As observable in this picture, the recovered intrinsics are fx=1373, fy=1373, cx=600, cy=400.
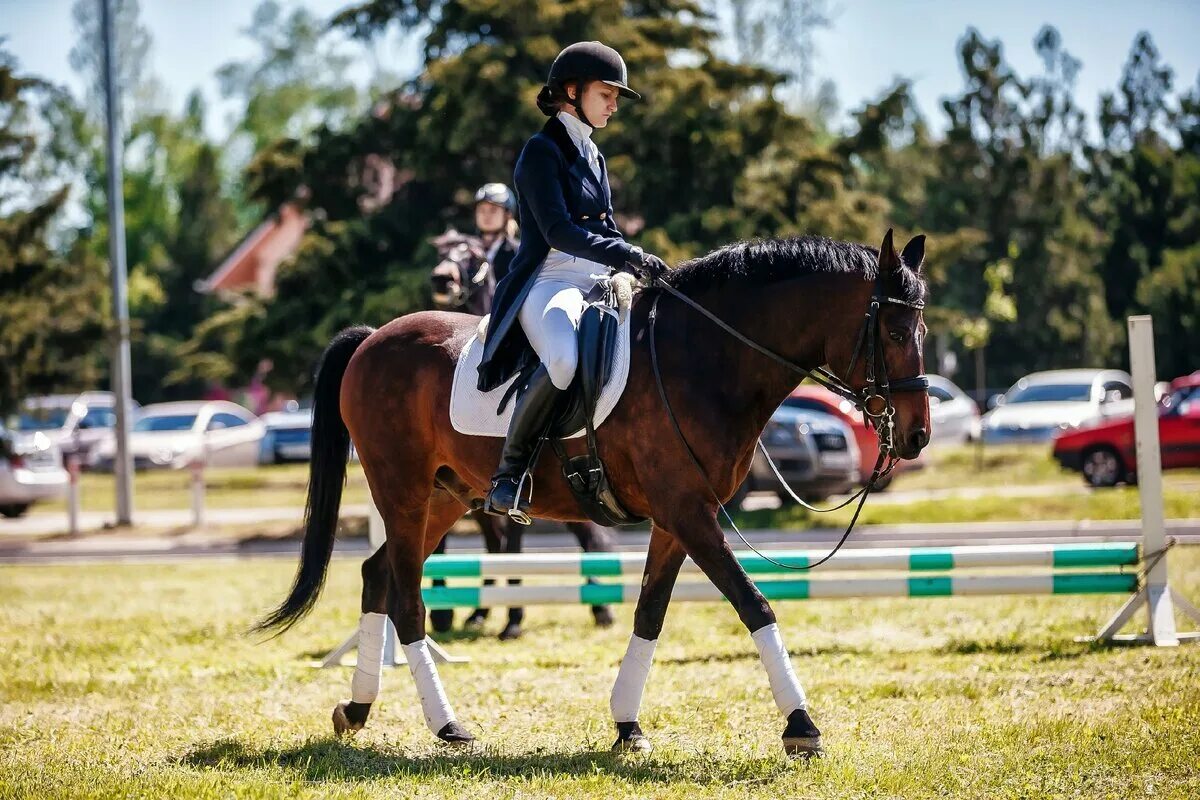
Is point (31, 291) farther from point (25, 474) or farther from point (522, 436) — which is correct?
point (522, 436)

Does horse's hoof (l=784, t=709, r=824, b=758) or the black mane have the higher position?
the black mane

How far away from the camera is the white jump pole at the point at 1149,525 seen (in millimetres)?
9219

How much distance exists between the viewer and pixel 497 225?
10141 mm

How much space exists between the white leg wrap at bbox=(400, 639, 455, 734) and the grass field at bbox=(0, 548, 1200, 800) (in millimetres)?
148

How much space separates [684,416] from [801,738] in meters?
1.53

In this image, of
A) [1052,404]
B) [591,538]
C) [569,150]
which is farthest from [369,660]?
[1052,404]

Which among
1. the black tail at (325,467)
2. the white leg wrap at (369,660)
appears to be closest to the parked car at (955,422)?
the black tail at (325,467)

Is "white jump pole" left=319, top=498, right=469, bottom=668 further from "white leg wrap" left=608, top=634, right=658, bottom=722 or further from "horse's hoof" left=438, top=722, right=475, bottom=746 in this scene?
"white leg wrap" left=608, top=634, right=658, bottom=722

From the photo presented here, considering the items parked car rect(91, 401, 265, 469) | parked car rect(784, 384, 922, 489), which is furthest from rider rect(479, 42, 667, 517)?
parked car rect(91, 401, 265, 469)

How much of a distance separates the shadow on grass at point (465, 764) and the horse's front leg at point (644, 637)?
24 cm

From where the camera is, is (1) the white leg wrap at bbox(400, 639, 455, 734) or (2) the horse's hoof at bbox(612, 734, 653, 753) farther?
(1) the white leg wrap at bbox(400, 639, 455, 734)

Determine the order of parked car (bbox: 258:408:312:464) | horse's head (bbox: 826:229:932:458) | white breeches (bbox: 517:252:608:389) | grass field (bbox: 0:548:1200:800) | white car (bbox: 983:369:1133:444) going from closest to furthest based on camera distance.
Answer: grass field (bbox: 0:548:1200:800), horse's head (bbox: 826:229:932:458), white breeches (bbox: 517:252:608:389), white car (bbox: 983:369:1133:444), parked car (bbox: 258:408:312:464)

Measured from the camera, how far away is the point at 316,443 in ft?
25.7

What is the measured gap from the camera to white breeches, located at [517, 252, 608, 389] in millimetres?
6453
